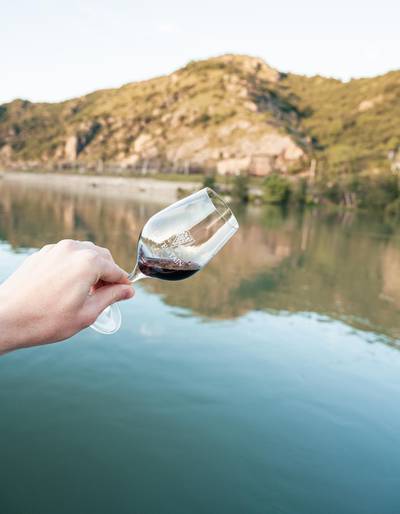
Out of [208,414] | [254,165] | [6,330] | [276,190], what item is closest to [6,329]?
[6,330]

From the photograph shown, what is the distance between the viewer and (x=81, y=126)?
160 meters

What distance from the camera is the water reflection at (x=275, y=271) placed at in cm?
916

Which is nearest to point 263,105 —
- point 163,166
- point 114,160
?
point 163,166

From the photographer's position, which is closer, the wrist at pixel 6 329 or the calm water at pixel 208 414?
the wrist at pixel 6 329

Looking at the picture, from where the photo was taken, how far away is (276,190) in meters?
54.8

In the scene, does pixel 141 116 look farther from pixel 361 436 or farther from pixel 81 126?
pixel 361 436

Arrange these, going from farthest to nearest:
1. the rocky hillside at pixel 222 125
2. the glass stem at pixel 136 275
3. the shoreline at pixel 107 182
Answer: the rocky hillside at pixel 222 125 → the shoreline at pixel 107 182 → the glass stem at pixel 136 275

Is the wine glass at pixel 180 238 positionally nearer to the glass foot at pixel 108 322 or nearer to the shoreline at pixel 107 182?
the glass foot at pixel 108 322

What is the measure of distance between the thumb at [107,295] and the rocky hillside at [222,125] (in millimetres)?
76771

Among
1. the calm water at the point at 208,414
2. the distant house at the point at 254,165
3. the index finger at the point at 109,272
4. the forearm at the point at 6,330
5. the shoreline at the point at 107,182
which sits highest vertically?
the distant house at the point at 254,165

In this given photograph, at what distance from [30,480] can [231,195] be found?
55699 millimetres

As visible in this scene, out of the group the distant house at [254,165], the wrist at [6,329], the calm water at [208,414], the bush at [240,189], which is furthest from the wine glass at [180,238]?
the distant house at [254,165]

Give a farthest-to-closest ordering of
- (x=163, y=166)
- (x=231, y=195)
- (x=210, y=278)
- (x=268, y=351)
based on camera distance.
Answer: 1. (x=163, y=166)
2. (x=231, y=195)
3. (x=210, y=278)
4. (x=268, y=351)

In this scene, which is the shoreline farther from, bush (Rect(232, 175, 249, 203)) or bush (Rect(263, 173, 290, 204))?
bush (Rect(263, 173, 290, 204))
